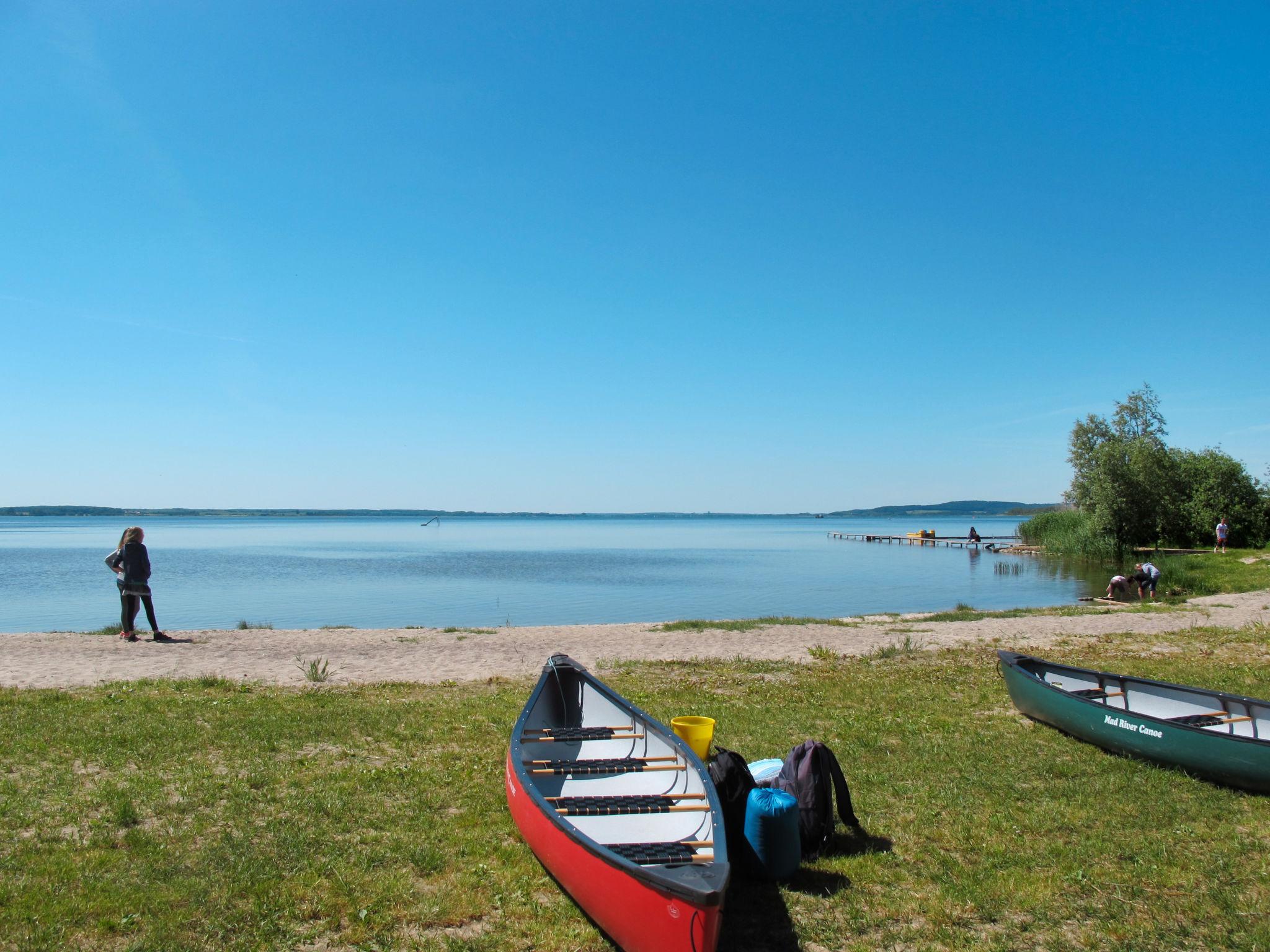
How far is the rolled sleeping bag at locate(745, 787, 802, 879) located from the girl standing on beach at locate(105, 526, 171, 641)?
1506cm

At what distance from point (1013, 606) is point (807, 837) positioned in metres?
25.3

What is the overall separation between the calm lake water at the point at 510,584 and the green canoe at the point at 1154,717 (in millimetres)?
17069

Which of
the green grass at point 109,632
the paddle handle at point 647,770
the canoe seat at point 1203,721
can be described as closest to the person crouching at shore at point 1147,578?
the canoe seat at point 1203,721

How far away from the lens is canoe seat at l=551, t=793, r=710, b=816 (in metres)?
5.12

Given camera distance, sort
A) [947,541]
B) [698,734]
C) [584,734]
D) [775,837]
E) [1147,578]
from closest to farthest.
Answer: [775,837] < [698,734] < [584,734] < [1147,578] < [947,541]

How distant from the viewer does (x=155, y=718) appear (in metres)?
8.69

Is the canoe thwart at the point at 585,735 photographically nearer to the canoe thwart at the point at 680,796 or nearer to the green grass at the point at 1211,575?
the canoe thwart at the point at 680,796

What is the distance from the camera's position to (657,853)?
14.2 feet

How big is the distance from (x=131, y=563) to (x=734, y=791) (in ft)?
A: 50.2

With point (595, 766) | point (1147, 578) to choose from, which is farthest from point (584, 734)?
point (1147, 578)

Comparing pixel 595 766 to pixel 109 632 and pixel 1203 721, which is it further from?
pixel 109 632

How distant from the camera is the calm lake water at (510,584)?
26.5 meters

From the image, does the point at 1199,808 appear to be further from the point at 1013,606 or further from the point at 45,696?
the point at 1013,606

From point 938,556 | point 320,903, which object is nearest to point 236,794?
point 320,903
